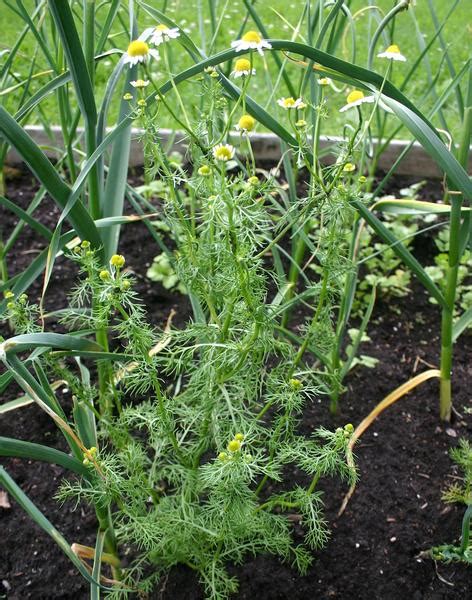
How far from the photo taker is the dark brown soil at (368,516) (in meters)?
1.49

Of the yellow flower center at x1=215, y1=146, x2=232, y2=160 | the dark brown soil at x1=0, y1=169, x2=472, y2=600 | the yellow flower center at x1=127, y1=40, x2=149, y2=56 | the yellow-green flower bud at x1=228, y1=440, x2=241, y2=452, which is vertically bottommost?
the dark brown soil at x1=0, y1=169, x2=472, y2=600

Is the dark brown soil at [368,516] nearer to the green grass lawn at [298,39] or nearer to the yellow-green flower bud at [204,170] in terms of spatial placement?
the yellow-green flower bud at [204,170]

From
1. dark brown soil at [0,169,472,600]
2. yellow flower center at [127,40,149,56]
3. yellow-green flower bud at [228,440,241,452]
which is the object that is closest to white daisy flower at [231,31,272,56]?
yellow flower center at [127,40,149,56]

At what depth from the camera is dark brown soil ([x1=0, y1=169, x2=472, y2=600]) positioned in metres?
1.49

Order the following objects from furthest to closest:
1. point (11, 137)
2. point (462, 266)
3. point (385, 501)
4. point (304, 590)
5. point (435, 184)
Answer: point (435, 184) < point (462, 266) < point (385, 501) < point (304, 590) < point (11, 137)

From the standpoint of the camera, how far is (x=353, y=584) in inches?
58.7

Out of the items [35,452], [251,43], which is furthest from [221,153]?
[35,452]

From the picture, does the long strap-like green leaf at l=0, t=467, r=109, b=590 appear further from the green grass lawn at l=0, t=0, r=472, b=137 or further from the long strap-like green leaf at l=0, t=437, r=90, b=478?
the green grass lawn at l=0, t=0, r=472, b=137

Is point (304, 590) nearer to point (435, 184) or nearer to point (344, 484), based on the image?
point (344, 484)

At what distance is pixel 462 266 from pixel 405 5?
1.27 meters

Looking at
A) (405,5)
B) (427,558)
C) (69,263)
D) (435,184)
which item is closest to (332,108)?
(435,184)

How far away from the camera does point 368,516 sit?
5.33 ft

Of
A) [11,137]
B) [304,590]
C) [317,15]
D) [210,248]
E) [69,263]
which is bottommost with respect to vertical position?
[304,590]

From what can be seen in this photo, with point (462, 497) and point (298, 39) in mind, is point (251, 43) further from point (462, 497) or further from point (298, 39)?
point (298, 39)
